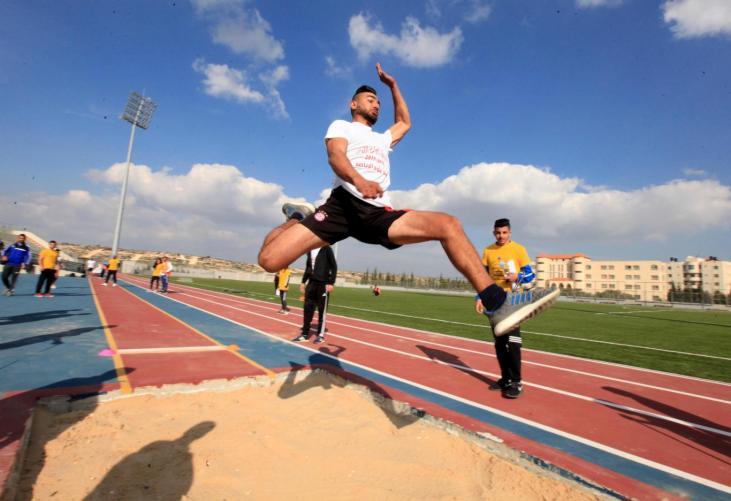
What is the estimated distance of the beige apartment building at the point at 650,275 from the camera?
96.1m

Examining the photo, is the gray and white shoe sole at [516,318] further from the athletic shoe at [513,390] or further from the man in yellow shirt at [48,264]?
the man in yellow shirt at [48,264]

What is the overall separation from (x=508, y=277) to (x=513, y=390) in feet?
4.30

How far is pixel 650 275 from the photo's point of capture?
9888 cm

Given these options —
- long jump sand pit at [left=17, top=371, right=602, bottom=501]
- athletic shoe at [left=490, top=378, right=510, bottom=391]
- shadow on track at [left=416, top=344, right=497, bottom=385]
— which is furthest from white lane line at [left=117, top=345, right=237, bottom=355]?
athletic shoe at [left=490, top=378, right=510, bottom=391]

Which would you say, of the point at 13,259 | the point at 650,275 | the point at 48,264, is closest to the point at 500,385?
the point at 13,259

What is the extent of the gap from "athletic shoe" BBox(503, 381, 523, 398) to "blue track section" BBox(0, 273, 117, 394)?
4.39m

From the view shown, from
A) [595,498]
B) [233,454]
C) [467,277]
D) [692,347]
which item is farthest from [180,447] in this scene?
[692,347]

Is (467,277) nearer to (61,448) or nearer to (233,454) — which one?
(233,454)

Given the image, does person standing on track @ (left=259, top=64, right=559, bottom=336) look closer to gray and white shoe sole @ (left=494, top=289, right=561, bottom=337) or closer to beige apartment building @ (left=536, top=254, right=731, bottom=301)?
gray and white shoe sole @ (left=494, top=289, right=561, bottom=337)

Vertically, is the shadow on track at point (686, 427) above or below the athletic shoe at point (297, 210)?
below

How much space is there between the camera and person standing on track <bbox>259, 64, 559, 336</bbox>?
7.46 ft

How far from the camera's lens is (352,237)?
2.70 meters

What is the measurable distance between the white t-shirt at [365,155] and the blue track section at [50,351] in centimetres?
356

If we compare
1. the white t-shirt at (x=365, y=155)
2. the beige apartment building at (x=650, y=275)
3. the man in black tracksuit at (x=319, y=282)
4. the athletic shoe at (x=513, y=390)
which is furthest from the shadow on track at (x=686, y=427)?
the beige apartment building at (x=650, y=275)
